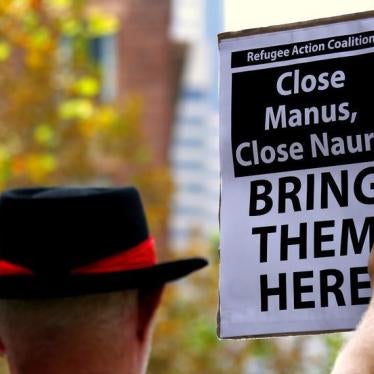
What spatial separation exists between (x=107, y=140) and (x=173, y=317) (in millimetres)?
3514

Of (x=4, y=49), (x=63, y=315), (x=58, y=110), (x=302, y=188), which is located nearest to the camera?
(x=302, y=188)

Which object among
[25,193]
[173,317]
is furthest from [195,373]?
[25,193]

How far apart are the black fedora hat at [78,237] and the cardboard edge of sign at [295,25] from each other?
24.5 inches

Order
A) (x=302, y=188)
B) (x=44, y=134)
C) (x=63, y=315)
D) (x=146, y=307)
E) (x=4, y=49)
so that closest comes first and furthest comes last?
(x=302, y=188) → (x=63, y=315) → (x=146, y=307) → (x=4, y=49) → (x=44, y=134)

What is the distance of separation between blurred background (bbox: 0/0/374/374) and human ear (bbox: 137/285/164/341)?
644cm

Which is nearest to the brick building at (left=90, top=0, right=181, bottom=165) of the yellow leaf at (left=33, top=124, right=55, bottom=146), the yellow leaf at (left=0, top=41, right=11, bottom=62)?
the yellow leaf at (left=33, top=124, right=55, bottom=146)

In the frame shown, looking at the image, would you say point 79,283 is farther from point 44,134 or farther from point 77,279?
point 44,134

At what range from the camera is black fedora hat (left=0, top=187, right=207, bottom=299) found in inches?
128

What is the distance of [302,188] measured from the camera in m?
2.74

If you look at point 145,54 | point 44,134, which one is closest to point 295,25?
point 44,134

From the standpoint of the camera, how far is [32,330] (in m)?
3.08

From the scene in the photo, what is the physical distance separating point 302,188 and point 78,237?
739 mm

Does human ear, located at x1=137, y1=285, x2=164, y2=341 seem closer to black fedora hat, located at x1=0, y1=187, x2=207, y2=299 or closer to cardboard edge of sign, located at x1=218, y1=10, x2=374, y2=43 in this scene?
black fedora hat, located at x1=0, y1=187, x2=207, y2=299

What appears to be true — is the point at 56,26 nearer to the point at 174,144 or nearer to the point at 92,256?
the point at 92,256
